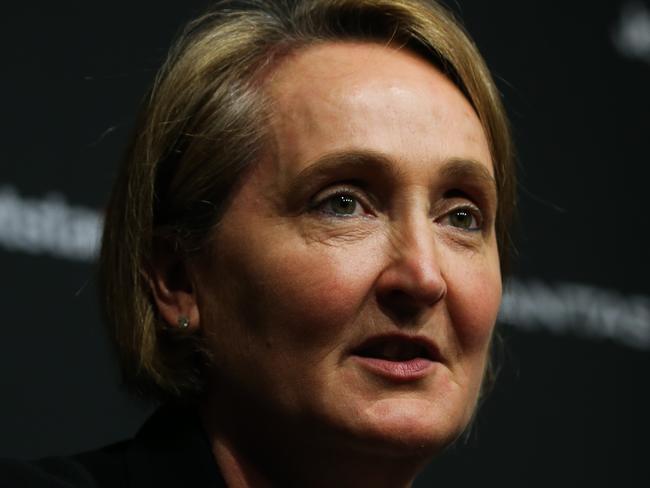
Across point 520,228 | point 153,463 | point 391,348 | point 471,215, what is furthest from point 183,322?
point 520,228

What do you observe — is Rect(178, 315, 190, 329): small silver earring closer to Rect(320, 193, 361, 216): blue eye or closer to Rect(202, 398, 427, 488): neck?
Rect(202, 398, 427, 488): neck

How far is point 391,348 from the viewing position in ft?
4.92

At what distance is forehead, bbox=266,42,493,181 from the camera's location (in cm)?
156

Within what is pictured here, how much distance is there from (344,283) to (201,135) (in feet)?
0.97

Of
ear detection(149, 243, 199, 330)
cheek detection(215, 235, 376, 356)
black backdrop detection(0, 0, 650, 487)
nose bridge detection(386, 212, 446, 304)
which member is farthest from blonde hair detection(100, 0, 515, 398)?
black backdrop detection(0, 0, 650, 487)

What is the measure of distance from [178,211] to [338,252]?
25 cm

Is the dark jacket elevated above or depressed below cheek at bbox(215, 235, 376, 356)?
below

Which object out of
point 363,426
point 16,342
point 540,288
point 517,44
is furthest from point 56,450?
point 517,44

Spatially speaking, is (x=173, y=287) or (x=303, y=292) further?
(x=173, y=287)

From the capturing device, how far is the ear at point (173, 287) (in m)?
1.63

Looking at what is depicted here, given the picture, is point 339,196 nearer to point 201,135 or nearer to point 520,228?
point 201,135

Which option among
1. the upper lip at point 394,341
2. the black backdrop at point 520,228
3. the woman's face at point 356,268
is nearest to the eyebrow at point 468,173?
the woman's face at point 356,268

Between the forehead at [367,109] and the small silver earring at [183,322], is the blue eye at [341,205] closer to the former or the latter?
the forehead at [367,109]

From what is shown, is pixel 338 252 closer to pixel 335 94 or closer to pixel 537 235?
pixel 335 94
